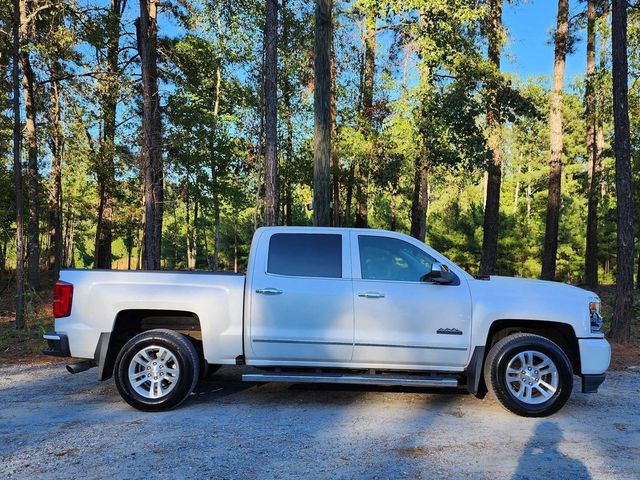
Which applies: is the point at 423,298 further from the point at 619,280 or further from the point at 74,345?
the point at 619,280

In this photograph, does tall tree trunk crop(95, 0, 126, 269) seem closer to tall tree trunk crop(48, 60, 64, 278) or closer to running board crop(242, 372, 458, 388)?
tall tree trunk crop(48, 60, 64, 278)

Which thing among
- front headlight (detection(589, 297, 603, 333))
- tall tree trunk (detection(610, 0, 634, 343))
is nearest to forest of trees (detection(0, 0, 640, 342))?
A: tall tree trunk (detection(610, 0, 634, 343))

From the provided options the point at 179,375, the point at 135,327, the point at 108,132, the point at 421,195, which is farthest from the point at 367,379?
the point at 108,132

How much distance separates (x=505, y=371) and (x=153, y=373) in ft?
12.3

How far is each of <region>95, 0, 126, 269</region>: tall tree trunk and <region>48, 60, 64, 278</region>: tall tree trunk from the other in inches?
61.5

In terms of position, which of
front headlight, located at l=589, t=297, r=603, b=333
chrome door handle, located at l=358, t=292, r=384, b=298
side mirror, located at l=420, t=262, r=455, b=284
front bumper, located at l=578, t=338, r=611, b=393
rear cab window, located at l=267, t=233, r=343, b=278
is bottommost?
front bumper, located at l=578, t=338, r=611, b=393

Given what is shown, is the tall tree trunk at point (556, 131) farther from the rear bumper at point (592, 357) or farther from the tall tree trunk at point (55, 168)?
the tall tree trunk at point (55, 168)

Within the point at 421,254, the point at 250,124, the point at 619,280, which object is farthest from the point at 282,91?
the point at 421,254

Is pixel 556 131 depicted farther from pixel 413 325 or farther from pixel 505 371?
pixel 413 325

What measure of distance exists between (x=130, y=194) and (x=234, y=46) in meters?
8.94

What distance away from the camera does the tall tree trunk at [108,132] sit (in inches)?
719

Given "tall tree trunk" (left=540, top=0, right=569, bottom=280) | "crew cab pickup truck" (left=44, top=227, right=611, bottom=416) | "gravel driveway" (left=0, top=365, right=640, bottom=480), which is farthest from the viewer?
"tall tree trunk" (left=540, top=0, right=569, bottom=280)

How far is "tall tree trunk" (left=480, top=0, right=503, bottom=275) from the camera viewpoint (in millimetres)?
15609

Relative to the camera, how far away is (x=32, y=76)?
17406mm
